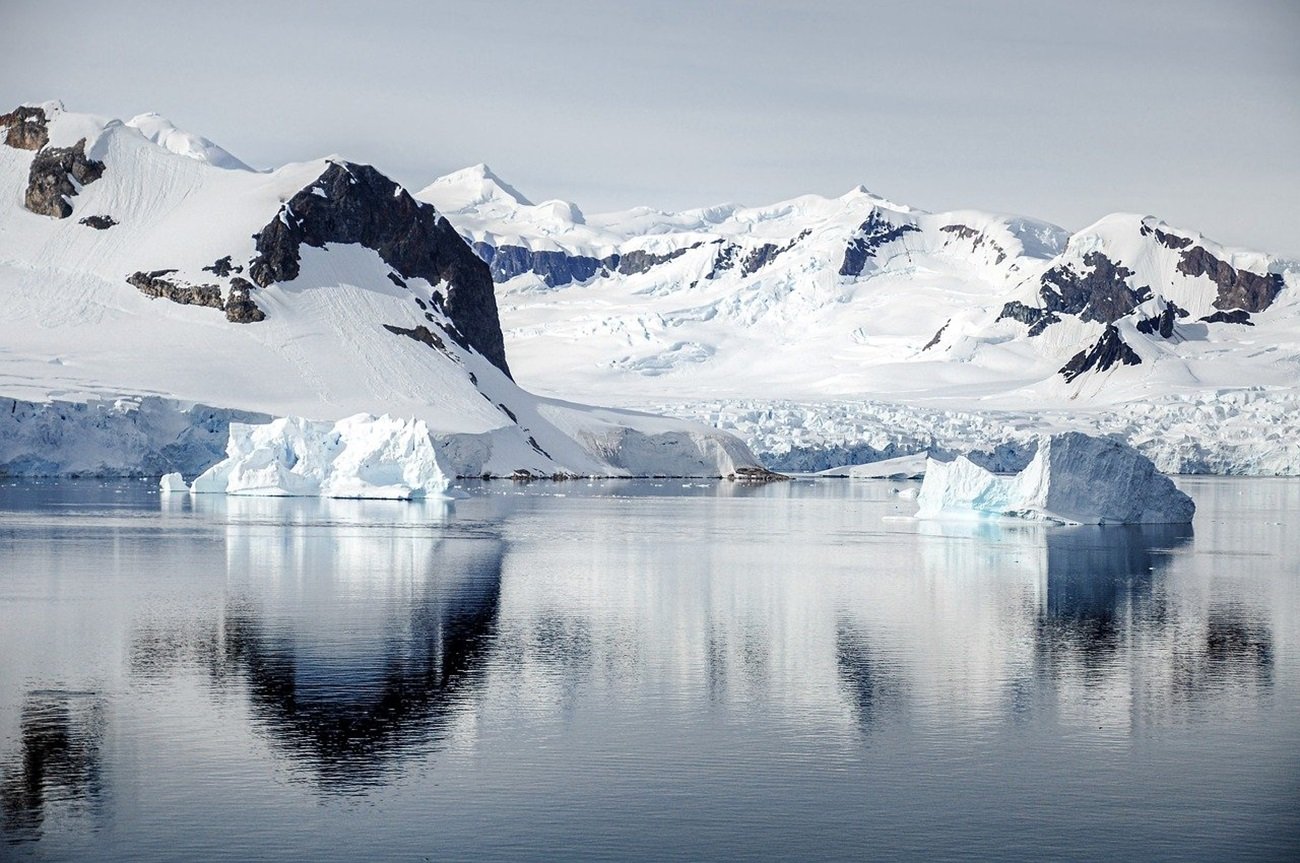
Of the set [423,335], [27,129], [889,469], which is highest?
[27,129]

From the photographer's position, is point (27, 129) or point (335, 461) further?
point (27, 129)

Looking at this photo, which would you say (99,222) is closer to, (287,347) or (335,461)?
(287,347)

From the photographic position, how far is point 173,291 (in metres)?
110

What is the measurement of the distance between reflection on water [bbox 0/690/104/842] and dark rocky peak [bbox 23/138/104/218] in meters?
104

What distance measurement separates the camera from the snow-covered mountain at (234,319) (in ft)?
297

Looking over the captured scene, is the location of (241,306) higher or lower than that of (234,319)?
higher

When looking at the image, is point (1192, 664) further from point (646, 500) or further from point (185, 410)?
point (185, 410)

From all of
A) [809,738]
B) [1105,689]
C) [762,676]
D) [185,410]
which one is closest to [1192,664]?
[1105,689]

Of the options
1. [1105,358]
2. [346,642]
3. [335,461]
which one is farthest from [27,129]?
[1105,358]

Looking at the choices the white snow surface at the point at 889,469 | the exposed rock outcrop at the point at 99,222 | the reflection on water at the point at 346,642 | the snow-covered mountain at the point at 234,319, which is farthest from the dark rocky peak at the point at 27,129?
the reflection on water at the point at 346,642

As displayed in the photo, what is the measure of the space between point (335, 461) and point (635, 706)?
55.2 m

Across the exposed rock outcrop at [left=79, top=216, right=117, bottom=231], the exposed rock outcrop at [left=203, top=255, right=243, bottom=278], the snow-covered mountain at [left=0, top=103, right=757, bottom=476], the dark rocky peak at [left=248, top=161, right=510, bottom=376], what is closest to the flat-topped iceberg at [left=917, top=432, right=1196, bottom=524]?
the snow-covered mountain at [left=0, top=103, right=757, bottom=476]

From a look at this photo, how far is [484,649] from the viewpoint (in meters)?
27.5

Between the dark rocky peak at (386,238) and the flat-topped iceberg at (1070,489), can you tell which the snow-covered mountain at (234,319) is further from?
the flat-topped iceberg at (1070,489)
